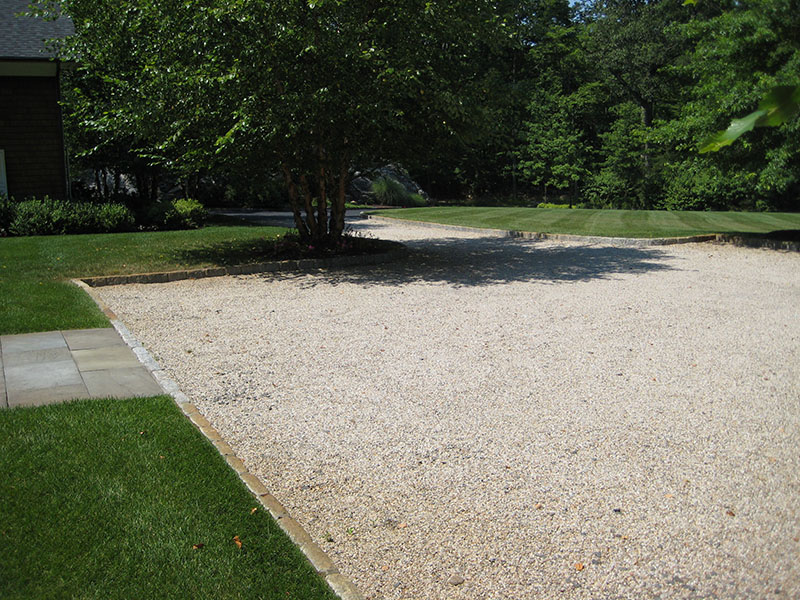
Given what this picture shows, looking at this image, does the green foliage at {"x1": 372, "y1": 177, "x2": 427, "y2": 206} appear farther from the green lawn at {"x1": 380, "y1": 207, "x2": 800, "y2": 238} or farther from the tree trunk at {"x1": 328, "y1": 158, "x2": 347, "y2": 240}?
the tree trunk at {"x1": 328, "y1": 158, "x2": 347, "y2": 240}

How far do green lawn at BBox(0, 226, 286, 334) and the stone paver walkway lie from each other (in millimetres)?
531

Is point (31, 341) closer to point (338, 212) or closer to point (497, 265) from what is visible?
point (338, 212)

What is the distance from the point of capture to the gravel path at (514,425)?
324 centimetres

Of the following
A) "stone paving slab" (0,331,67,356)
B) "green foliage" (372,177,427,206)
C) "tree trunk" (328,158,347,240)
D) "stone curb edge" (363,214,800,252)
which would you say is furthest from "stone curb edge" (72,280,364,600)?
"green foliage" (372,177,427,206)

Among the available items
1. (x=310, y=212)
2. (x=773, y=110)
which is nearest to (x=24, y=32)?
(x=310, y=212)

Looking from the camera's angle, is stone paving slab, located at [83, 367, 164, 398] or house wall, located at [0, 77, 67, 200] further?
house wall, located at [0, 77, 67, 200]

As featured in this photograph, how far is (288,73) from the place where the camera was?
35.0 feet

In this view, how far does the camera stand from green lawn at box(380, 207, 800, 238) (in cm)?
1750

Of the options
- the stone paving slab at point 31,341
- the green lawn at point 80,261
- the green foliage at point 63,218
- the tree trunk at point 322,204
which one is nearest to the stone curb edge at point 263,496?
the stone paving slab at point 31,341

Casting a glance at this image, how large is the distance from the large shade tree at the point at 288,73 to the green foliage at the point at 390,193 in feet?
62.8

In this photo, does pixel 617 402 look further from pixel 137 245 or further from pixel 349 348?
pixel 137 245

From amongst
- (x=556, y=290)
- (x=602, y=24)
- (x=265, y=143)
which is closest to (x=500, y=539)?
(x=556, y=290)

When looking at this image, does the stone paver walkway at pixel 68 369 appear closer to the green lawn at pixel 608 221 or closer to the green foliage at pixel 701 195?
the green lawn at pixel 608 221

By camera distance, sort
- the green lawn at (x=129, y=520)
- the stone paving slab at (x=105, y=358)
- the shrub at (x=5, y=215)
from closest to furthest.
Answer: the green lawn at (x=129, y=520)
the stone paving slab at (x=105, y=358)
the shrub at (x=5, y=215)
